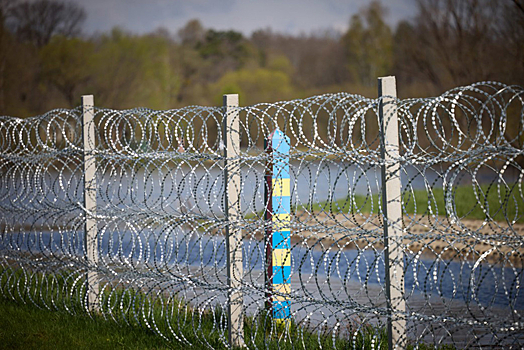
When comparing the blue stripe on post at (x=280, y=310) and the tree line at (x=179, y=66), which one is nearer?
the blue stripe on post at (x=280, y=310)

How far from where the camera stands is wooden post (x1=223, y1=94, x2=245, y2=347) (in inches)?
175

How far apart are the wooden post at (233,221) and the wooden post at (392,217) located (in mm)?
1209

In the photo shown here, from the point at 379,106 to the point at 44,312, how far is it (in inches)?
153

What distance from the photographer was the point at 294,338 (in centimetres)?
476

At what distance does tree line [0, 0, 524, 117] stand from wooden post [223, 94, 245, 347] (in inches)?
1222

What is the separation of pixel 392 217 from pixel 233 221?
1276 millimetres

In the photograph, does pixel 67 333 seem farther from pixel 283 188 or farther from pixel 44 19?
pixel 44 19

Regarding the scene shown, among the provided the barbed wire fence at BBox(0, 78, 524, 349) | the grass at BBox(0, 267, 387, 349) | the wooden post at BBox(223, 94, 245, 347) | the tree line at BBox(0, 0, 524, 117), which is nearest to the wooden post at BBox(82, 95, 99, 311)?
the barbed wire fence at BBox(0, 78, 524, 349)

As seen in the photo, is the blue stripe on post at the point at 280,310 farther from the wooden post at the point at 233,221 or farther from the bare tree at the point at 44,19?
the bare tree at the point at 44,19

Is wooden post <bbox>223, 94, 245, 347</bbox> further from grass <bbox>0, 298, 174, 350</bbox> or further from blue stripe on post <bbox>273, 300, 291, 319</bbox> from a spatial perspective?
grass <bbox>0, 298, 174, 350</bbox>

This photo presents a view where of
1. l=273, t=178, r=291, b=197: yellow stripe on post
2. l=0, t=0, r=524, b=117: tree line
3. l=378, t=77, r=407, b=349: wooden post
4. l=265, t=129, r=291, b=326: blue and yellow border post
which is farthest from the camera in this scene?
l=0, t=0, r=524, b=117: tree line

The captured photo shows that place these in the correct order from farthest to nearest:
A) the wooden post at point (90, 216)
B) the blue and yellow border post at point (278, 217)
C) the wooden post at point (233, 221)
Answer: the wooden post at point (90, 216), the blue and yellow border post at point (278, 217), the wooden post at point (233, 221)

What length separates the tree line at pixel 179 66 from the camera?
39812 millimetres

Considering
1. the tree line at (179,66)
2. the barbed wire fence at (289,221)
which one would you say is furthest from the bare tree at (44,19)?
the barbed wire fence at (289,221)
